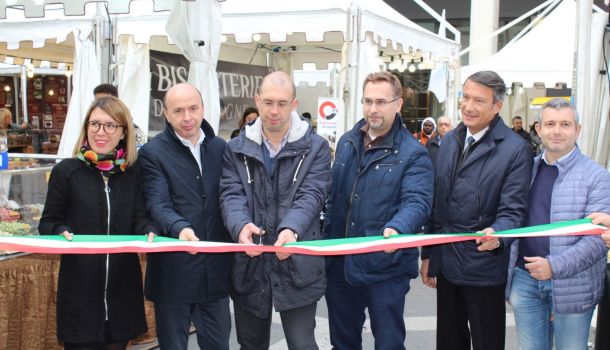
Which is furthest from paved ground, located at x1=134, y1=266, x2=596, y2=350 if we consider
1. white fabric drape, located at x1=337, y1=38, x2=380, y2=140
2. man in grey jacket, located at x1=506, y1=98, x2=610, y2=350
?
white fabric drape, located at x1=337, y1=38, x2=380, y2=140

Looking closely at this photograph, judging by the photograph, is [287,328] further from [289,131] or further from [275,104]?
[275,104]

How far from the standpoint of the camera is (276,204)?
331 cm

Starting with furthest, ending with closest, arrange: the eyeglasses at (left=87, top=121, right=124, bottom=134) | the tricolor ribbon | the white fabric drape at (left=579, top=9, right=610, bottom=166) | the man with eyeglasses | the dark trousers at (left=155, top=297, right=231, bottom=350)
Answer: the white fabric drape at (left=579, top=9, right=610, bottom=166), the man with eyeglasses, the dark trousers at (left=155, top=297, right=231, bottom=350), the eyeglasses at (left=87, top=121, right=124, bottom=134), the tricolor ribbon

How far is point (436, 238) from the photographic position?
130 inches

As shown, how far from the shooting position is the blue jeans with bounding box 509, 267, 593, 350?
10.7 feet

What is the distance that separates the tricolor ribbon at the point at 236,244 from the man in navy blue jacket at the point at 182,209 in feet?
0.47

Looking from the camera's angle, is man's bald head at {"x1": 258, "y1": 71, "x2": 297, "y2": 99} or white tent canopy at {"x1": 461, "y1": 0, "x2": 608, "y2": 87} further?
white tent canopy at {"x1": 461, "y1": 0, "x2": 608, "y2": 87}

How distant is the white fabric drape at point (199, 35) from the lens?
6.16m

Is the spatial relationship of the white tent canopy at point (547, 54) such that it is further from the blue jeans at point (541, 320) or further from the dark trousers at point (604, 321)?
the blue jeans at point (541, 320)

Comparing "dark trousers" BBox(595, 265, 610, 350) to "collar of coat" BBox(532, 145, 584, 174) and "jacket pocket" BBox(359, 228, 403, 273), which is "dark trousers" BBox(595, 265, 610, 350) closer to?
"collar of coat" BBox(532, 145, 584, 174)

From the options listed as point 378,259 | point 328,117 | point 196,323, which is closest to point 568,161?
point 378,259

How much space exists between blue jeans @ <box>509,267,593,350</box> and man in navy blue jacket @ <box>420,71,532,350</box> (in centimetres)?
11

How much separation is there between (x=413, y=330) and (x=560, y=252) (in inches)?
106

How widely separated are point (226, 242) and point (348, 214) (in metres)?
0.76
